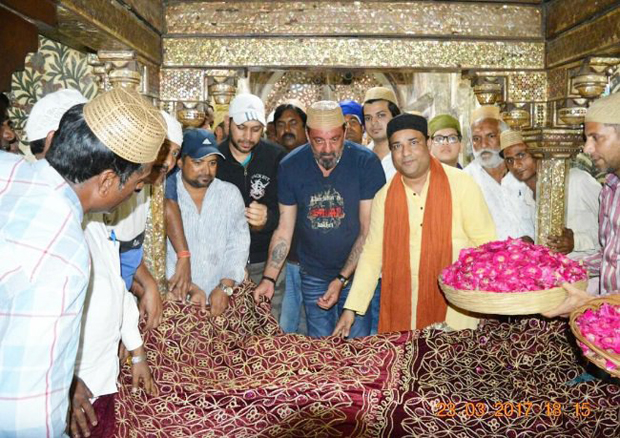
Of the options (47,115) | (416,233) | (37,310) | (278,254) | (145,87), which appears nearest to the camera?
(37,310)

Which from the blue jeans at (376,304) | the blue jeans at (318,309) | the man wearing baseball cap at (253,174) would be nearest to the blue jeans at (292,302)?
the blue jeans at (318,309)

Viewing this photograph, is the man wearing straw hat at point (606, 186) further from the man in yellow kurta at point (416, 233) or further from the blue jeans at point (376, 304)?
the blue jeans at point (376, 304)

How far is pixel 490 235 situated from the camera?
4.13 m

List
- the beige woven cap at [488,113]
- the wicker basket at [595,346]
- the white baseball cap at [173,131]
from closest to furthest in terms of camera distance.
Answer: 1. the wicker basket at [595,346]
2. the white baseball cap at [173,131]
3. the beige woven cap at [488,113]

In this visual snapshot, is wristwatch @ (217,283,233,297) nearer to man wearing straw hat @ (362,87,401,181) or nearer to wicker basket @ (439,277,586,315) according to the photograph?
wicker basket @ (439,277,586,315)

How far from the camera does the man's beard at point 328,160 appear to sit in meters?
4.64

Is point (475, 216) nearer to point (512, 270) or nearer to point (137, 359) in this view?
A: point (512, 270)

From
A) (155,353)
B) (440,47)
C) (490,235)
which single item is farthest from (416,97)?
(155,353)

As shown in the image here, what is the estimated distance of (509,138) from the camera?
508 centimetres

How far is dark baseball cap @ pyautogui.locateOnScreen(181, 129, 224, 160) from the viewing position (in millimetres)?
4379

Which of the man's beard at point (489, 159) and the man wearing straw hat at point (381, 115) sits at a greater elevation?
the man wearing straw hat at point (381, 115)

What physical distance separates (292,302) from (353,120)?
1.99 m

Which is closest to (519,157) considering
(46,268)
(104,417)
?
(104,417)

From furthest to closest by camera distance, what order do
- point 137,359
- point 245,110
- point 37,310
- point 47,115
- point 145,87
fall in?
1. point 245,110
2. point 145,87
3. point 137,359
4. point 47,115
5. point 37,310
